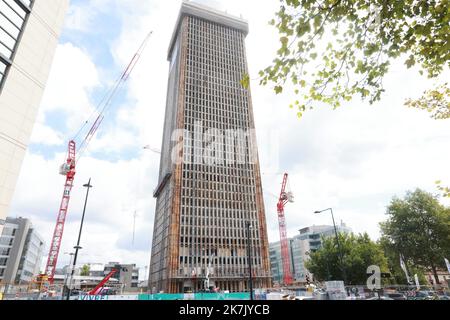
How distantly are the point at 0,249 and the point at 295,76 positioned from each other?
12115 cm

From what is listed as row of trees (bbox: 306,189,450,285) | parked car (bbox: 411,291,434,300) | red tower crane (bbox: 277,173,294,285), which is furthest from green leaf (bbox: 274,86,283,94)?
red tower crane (bbox: 277,173,294,285)

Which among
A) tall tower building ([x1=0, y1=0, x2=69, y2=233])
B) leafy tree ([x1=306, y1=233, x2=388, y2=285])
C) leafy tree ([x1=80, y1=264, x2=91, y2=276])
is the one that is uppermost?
tall tower building ([x1=0, y1=0, x2=69, y2=233])

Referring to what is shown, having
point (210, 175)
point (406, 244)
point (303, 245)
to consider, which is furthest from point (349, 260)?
point (303, 245)

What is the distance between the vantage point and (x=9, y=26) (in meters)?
19.1

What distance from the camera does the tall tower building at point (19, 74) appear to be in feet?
61.6

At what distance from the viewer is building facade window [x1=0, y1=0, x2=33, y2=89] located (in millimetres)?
18438

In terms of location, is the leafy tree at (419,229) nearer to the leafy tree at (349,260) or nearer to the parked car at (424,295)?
Answer: the leafy tree at (349,260)

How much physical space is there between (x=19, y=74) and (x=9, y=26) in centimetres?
334

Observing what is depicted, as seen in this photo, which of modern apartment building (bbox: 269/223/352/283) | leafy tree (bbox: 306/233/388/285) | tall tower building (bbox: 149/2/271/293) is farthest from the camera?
modern apartment building (bbox: 269/223/352/283)

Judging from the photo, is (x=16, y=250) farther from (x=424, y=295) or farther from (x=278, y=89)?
(x=278, y=89)

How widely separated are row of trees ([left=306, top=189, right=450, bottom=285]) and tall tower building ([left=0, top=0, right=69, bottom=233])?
52.1 m

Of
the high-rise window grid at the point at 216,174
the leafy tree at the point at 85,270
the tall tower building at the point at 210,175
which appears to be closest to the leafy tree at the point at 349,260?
the tall tower building at the point at 210,175

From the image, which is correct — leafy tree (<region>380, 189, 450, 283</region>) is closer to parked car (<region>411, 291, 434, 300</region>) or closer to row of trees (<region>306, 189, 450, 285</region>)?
row of trees (<region>306, 189, 450, 285</region>)
